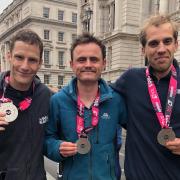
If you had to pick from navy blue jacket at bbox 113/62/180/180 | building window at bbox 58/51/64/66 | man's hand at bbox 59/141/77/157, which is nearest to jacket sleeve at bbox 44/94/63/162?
man's hand at bbox 59/141/77/157

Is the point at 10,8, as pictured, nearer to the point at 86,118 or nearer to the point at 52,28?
the point at 52,28

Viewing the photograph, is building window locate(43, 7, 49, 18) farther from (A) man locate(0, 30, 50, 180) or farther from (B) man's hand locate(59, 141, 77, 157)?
(B) man's hand locate(59, 141, 77, 157)

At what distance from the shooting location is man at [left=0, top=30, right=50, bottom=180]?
3.58 metres

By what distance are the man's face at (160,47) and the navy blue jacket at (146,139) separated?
13 cm

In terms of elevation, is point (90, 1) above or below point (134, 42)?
above

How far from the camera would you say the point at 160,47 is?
3492mm

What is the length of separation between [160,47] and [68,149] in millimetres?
1328

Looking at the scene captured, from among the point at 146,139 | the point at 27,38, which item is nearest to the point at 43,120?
the point at 27,38

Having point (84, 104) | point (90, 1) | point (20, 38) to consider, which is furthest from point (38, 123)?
point (90, 1)

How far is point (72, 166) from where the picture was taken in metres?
3.68

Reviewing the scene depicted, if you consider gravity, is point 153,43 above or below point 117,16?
below

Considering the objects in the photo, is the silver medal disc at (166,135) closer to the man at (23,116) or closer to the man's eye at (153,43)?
the man's eye at (153,43)

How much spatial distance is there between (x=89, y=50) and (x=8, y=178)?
152cm

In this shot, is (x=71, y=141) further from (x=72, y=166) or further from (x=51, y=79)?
(x=51, y=79)
